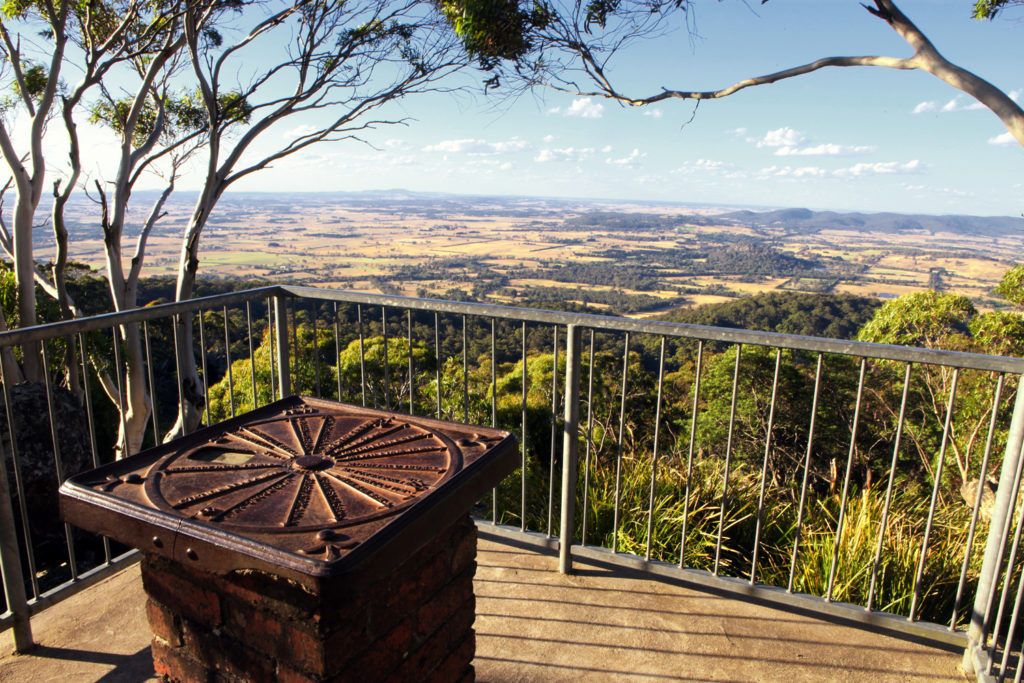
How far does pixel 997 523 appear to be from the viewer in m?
2.42

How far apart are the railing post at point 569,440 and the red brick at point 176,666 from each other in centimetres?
182

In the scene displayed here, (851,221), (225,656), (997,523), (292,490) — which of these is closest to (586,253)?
(851,221)

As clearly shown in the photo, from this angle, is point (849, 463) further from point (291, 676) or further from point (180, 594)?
point (180, 594)

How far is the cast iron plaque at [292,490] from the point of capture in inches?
58.5

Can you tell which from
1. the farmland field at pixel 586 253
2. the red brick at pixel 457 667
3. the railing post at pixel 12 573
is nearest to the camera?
the red brick at pixel 457 667

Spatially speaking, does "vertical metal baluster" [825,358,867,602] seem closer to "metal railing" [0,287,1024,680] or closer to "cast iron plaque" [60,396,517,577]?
"metal railing" [0,287,1024,680]

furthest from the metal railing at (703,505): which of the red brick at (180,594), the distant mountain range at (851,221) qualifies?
the distant mountain range at (851,221)

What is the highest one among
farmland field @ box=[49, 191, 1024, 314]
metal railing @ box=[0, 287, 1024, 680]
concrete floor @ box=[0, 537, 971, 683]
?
metal railing @ box=[0, 287, 1024, 680]

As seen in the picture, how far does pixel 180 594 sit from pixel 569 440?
6.22ft

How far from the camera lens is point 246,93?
11.2 m

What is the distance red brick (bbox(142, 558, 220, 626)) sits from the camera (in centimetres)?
172

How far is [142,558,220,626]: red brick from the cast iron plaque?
206mm

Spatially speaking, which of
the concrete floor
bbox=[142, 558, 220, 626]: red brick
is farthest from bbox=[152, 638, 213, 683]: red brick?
the concrete floor

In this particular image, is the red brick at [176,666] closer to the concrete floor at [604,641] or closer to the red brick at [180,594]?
the red brick at [180,594]
